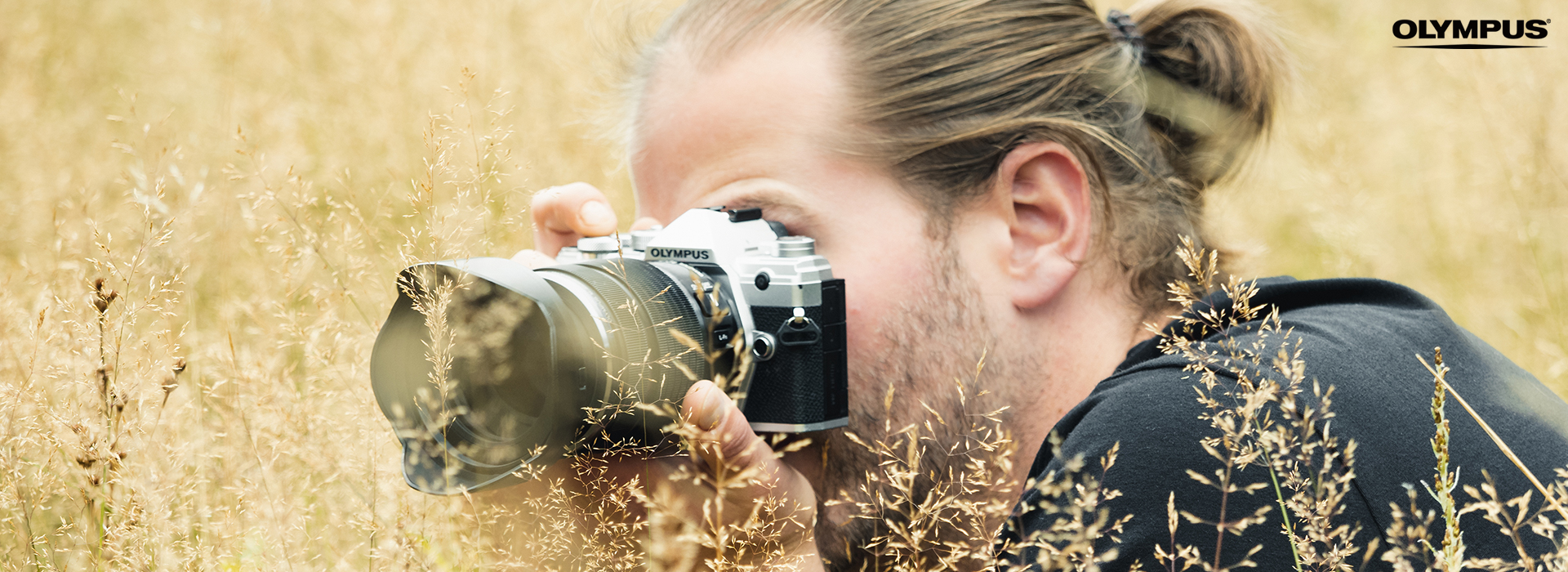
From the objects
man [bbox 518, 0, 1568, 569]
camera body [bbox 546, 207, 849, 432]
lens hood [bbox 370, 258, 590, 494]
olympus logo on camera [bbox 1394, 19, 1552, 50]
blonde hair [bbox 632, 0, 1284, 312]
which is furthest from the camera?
olympus logo on camera [bbox 1394, 19, 1552, 50]

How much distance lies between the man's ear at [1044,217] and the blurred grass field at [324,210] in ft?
1.70

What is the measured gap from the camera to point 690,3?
1.89 metres

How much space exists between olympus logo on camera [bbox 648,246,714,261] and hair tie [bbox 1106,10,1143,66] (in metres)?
0.88

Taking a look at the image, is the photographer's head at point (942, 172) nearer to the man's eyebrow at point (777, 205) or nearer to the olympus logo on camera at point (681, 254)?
the man's eyebrow at point (777, 205)

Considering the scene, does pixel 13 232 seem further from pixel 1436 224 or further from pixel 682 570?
pixel 1436 224

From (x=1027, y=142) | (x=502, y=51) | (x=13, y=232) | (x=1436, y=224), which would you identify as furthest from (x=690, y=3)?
(x=1436, y=224)

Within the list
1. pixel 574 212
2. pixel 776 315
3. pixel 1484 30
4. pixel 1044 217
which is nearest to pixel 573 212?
pixel 574 212

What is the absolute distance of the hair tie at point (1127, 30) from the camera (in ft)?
6.12

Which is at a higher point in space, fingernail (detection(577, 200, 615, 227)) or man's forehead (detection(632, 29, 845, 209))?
man's forehead (detection(632, 29, 845, 209))

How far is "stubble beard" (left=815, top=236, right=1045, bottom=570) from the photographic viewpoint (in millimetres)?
1523

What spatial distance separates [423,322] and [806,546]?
0.52m

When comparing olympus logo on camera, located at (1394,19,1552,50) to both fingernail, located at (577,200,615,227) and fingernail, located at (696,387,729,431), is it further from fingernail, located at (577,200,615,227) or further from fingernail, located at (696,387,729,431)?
fingernail, located at (696,387,729,431)

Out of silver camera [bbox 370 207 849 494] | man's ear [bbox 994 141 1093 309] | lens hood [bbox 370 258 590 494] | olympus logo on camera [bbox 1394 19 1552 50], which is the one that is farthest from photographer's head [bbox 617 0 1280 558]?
olympus logo on camera [bbox 1394 19 1552 50]

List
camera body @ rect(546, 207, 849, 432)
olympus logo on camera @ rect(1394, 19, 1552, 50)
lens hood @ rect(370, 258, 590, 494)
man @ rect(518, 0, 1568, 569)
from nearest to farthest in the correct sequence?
lens hood @ rect(370, 258, 590, 494), camera body @ rect(546, 207, 849, 432), man @ rect(518, 0, 1568, 569), olympus logo on camera @ rect(1394, 19, 1552, 50)
